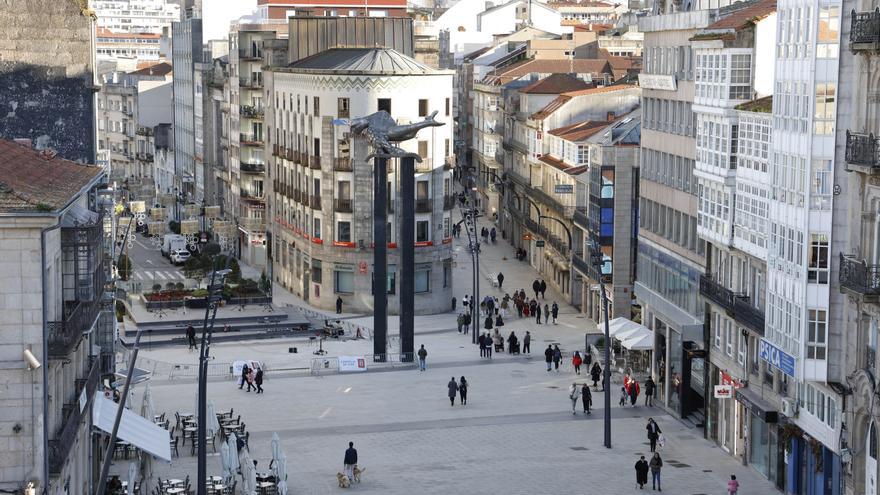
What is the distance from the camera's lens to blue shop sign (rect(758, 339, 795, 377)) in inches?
1950

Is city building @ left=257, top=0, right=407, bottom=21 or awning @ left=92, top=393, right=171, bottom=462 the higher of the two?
city building @ left=257, top=0, right=407, bottom=21

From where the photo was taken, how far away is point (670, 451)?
60.2 metres

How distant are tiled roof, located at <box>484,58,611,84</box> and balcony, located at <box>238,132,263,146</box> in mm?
26257

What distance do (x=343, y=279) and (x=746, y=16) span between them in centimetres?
4231

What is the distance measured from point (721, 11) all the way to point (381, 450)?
20.6 meters

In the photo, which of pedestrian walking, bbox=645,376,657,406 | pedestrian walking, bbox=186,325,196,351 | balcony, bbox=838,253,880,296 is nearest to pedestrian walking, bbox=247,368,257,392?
pedestrian walking, bbox=186,325,196,351

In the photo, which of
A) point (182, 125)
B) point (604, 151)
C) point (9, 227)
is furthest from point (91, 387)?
point (182, 125)

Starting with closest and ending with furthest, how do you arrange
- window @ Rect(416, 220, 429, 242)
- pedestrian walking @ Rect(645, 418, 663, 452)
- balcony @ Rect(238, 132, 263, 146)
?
pedestrian walking @ Rect(645, 418, 663, 452)
window @ Rect(416, 220, 429, 242)
balcony @ Rect(238, 132, 263, 146)

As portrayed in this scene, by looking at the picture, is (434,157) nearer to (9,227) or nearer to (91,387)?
(91,387)

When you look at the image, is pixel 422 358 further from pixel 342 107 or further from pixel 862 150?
pixel 862 150

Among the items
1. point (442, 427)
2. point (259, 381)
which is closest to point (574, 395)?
point (442, 427)

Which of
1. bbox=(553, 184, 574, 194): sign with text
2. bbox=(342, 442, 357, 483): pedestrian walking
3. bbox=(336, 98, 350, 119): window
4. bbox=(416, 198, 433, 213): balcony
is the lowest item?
bbox=(342, 442, 357, 483): pedestrian walking

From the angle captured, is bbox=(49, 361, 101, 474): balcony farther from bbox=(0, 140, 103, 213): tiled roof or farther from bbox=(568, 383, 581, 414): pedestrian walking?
bbox=(568, 383, 581, 414): pedestrian walking

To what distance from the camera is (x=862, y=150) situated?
147 feet
